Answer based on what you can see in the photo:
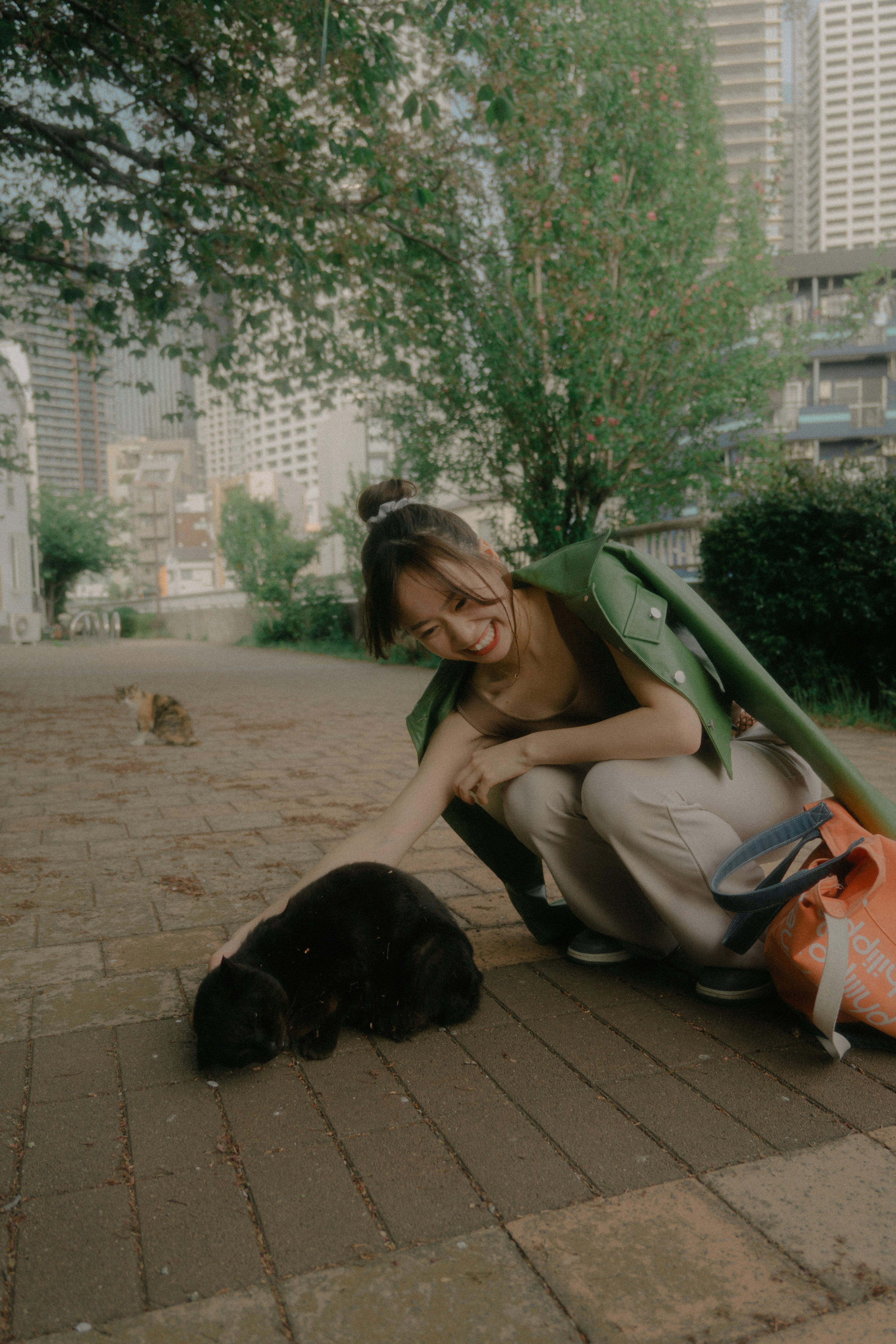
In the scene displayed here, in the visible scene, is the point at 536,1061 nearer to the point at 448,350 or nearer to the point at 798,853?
the point at 798,853

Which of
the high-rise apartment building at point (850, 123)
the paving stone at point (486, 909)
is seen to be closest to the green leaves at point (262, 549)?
the paving stone at point (486, 909)

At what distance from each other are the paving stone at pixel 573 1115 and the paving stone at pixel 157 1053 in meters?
0.64

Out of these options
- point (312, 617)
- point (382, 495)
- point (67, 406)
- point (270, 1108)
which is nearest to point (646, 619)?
point (382, 495)

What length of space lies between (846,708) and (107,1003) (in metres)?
5.95

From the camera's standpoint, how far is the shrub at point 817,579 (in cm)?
650

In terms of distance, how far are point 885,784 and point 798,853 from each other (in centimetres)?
309

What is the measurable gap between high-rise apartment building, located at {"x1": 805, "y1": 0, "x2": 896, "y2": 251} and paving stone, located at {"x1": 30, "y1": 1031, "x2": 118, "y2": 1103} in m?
96.4

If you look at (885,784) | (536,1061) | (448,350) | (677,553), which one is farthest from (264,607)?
(536,1061)

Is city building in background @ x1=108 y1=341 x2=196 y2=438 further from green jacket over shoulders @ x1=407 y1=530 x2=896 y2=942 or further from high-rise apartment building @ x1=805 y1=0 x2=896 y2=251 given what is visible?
high-rise apartment building @ x1=805 y1=0 x2=896 y2=251

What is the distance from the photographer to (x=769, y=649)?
7137 millimetres

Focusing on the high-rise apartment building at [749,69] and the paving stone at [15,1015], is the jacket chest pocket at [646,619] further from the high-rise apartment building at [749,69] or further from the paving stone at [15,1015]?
the high-rise apartment building at [749,69]

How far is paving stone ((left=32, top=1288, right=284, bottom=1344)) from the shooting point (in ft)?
4.10

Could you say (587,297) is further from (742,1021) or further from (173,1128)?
(173,1128)

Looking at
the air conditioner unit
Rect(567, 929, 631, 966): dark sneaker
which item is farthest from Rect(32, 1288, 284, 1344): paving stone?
the air conditioner unit
